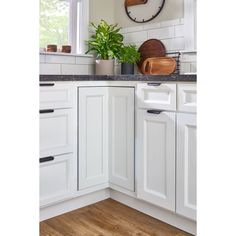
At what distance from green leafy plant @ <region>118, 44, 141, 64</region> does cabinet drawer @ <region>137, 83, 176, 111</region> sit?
26.4 inches

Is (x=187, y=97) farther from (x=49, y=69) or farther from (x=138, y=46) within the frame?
(x=49, y=69)

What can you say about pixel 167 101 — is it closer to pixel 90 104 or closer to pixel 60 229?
pixel 90 104

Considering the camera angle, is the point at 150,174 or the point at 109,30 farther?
the point at 109,30

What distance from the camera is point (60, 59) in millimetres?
2680

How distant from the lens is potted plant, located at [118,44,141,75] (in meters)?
2.67

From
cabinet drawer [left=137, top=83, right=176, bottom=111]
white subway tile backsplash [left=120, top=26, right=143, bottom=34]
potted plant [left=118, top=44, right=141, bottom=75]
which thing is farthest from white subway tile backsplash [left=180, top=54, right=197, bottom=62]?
cabinet drawer [left=137, top=83, right=176, bottom=111]

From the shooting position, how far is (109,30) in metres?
2.81

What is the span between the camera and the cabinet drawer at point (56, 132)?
6.48ft

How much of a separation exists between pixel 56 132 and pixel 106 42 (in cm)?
107

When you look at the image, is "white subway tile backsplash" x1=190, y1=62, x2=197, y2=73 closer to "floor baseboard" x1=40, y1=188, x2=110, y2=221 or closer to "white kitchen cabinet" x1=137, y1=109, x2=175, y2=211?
"white kitchen cabinet" x1=137, y1=109, x2=175, y2=211

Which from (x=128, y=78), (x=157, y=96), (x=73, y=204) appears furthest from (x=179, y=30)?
(x=73, y=204)
